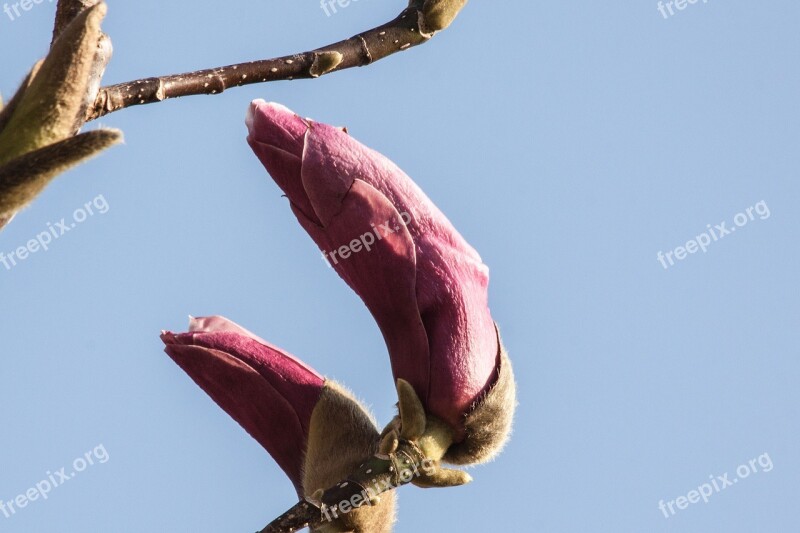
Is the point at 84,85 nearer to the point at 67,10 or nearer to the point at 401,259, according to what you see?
the point at 67,10

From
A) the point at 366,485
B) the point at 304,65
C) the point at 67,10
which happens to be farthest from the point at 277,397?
the point at 67,10

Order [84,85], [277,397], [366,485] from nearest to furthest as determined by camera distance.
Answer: [84,85] → [366,485] → [277,397]

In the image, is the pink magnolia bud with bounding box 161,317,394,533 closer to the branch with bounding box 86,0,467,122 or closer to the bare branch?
the branch with bounding box 86,0,467,122

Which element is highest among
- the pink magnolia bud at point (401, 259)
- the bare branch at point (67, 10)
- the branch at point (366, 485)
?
the bare branch at point (67, 10)

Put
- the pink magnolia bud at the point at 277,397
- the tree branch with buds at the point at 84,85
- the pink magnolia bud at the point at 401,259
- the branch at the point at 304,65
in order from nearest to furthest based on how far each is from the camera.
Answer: the tree branch with buds at the point at 84,85
the branch at the point at 304,65
the pink magnolia bud at the point at 401,259
the pink magnolia bud at the point at 277,397

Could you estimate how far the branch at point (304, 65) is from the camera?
1296mm

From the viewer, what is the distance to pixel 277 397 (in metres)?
1.66

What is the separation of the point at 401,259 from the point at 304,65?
30cm

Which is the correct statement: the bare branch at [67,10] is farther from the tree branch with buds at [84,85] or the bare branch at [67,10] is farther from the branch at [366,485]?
the branch at [366,485]

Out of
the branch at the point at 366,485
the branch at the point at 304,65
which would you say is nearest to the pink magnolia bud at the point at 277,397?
the branch at the point at 366,485

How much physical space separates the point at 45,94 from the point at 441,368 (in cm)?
72

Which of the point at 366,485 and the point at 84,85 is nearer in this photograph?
the point at 84,85

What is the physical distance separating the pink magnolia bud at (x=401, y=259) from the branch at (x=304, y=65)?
0.30ft

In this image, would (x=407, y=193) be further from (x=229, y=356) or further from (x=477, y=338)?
(x=229, y=356)
